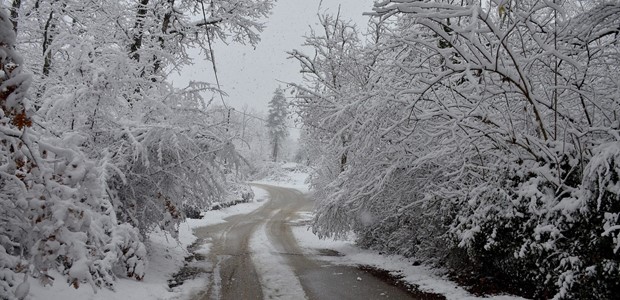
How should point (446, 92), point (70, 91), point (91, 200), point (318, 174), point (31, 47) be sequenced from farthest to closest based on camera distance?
1. point (318, 174)
2. point (31, 47)
3. point (446, 92)
4. point (70, 91)
5. point (91, 200)

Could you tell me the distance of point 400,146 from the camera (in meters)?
8.09

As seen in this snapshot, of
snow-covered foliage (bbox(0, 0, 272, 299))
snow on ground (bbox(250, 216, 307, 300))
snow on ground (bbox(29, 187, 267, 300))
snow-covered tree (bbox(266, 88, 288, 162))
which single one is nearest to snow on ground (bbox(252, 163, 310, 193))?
snow-covered tree (bbox(266, 88, 288, 162))

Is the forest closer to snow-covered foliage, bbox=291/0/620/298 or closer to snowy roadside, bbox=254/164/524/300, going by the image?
snow-covered foliage, bbox=291/0/620/298

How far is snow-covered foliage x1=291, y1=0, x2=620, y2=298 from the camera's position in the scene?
477 cm

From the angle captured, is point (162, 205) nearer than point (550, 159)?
No

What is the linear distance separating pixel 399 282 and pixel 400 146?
116 inches

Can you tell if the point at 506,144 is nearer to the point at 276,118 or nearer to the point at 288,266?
the point at 288,266

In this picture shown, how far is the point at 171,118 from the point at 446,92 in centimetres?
538

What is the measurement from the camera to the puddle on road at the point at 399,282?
294 inches

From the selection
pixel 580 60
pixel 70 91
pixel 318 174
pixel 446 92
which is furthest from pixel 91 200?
pixel 318 174

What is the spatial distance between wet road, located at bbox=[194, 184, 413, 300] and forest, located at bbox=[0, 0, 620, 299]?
1.47 m

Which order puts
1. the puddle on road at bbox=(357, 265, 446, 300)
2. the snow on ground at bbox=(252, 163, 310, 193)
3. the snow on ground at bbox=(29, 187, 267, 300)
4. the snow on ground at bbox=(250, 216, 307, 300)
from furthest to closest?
the snow on ground at bbox=(252, 163, 310, 193) → the snow on ground at bbox=(250, 216, 307, 300) → the puddle on road at bbox=(357, 265, 446, 300) → the snow on ground at bbox=(29, 187, 267, 300)

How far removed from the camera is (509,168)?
6.41 meters

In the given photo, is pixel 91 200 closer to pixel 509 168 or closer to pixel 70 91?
pixel 70 91
